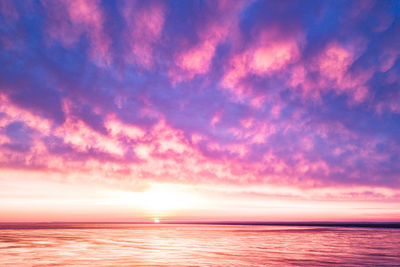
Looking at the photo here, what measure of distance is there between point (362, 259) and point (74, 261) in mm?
20860

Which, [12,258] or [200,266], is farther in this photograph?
[12,258]

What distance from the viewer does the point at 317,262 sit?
20719 mm

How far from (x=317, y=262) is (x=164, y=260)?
10.7 metres

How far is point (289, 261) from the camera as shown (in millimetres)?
21109

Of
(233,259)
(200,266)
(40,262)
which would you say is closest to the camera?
(200,266)

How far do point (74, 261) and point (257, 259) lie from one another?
13.0m

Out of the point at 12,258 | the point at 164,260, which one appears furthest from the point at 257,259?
the point at 12,258

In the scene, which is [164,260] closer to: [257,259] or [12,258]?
[257,259]

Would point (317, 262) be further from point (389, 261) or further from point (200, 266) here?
point (200, 266)

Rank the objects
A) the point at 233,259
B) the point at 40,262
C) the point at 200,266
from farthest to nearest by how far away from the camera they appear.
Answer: the point at 233,259, the point at 40,262, the point at 200,266

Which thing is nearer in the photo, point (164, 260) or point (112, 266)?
point (112, 266)

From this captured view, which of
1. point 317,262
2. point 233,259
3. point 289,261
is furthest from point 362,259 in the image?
point 233,259

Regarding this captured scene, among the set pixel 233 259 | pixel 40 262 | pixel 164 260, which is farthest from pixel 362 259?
pixel 40 262

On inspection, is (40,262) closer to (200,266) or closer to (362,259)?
(200,266)
